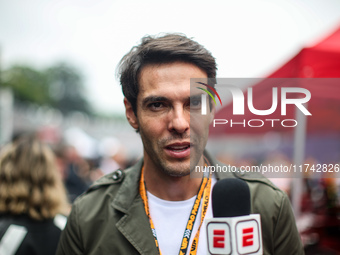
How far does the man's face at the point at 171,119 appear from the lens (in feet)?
6.15

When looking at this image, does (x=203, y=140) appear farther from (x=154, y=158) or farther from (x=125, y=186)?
(x=125, y=186)

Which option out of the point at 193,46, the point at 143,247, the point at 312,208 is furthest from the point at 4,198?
the point at 312,208

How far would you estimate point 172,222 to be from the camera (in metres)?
1.96

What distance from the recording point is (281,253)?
1831 millimetres

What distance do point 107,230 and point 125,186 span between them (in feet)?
1.06

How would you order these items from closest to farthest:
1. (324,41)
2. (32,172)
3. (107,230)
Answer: (107,230) < (32,172) < (324,41)

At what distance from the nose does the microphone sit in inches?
18.2

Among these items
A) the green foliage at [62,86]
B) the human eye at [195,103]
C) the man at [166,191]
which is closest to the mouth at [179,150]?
the man at [166,191]

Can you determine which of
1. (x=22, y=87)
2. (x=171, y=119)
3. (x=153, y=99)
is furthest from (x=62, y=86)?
(x=171, y=119)

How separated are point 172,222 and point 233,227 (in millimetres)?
685

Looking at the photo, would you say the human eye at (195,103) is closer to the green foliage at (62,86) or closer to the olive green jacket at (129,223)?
the olive green jacket at (129,223)

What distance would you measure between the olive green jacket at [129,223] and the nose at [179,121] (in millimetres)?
452

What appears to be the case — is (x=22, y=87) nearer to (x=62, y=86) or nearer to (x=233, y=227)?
(x=62, y=86)

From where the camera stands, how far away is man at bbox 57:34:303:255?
6.12 ft
